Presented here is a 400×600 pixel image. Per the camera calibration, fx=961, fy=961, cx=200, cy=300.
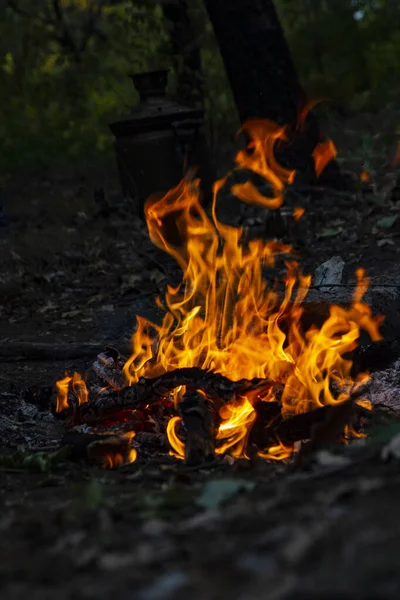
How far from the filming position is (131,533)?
8.37ft

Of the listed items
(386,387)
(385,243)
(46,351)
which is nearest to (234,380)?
→ (386,387)

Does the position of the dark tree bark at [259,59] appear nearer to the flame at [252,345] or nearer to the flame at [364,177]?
the flame at [364,177]

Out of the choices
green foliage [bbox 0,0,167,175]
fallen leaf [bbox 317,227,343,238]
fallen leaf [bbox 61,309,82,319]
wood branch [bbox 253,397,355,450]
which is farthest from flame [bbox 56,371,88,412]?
green foliage [bbox 0,0,167,175]

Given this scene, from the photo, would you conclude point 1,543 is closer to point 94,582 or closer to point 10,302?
point 94,582

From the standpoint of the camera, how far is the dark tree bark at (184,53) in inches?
435

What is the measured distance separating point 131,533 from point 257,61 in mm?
7573

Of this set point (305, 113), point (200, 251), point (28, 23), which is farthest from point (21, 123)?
point (200, 251)

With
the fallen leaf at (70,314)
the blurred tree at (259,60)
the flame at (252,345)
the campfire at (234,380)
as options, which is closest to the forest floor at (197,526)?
the campfire at (234,380)

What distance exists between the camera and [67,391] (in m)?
5.18

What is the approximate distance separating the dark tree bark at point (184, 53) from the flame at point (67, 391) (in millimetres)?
6441

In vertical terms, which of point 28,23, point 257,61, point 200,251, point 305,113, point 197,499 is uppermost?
point 28,23

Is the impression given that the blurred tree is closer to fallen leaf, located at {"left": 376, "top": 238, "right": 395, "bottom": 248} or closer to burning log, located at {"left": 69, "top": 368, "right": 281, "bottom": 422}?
fallen leaf, located at {"left": 376, "top": 238, "right": 395, "bottom": 248}

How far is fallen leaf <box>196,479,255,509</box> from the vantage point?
2789 mm

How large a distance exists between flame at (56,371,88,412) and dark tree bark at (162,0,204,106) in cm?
644
